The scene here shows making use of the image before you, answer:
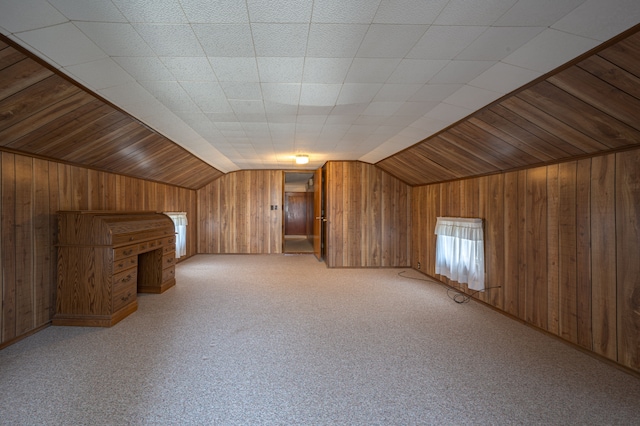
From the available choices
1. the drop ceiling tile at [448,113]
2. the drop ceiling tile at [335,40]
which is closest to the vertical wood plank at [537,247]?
the drop ceiling tile at [448,113]

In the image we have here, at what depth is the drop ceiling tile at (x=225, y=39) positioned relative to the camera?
174 centimetres

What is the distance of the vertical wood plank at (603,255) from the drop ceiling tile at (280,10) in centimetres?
248

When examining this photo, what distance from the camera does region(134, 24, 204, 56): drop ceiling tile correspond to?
1732 mm

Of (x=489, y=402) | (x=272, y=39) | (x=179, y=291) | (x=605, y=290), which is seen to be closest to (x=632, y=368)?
(x=605, y=290)

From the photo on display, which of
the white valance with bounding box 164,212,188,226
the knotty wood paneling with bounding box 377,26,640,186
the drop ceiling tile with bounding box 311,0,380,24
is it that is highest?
the drop ceiling tile with bounding box 311,0,380,24

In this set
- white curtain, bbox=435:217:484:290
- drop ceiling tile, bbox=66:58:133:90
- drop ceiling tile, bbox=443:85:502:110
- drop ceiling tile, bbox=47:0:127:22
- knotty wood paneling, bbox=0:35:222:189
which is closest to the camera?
drop ceiling tile, bbox=47:0:127:22

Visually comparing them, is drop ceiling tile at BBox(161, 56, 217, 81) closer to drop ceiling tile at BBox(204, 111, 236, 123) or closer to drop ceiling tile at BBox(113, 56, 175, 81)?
drop ceiling tile at BBox(113, 56, 175, 81)

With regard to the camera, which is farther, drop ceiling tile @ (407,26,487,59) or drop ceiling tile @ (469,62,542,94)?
drop ceiling tile @ (469,62,542,94)

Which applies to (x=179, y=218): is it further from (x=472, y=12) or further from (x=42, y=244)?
(x=472, y=12)

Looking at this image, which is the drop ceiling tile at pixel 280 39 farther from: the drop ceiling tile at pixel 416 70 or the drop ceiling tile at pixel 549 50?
the drop ceiling tile at pixel 549 50

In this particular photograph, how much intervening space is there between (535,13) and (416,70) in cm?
79

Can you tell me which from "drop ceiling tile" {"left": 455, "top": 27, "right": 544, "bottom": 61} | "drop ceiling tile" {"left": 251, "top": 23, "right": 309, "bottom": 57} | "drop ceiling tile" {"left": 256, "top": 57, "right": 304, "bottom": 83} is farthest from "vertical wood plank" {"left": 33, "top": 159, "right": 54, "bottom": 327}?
"drop ceiling tile" {"left": 455, "top": 27, "right": 544, "bottom": 61}

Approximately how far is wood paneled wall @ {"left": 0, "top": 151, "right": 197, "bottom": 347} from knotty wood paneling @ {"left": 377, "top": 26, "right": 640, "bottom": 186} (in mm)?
4158

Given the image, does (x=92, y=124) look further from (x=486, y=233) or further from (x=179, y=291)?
(x=486, y=233)
